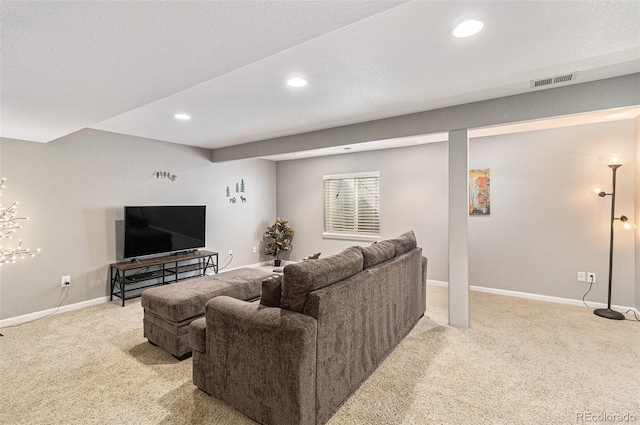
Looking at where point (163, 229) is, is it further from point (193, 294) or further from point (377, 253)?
point (377, 253)

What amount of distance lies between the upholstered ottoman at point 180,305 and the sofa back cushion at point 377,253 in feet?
4.48

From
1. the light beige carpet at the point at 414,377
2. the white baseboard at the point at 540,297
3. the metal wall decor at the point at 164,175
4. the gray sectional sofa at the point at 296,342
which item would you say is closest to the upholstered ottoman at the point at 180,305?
the light beige carpet at the point at 414,377

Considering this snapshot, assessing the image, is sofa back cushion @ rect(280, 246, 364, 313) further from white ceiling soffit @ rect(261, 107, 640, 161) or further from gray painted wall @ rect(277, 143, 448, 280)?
gray painted wall @ rect(277, 143, 448, 280)

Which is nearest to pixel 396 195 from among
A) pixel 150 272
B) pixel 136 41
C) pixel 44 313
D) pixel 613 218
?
pixel 613 218

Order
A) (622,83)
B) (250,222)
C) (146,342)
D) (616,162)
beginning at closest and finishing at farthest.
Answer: (622,83) → (146,342) → (616,162) → (250,222)

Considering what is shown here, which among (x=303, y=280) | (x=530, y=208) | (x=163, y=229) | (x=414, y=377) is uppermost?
(x=530, y=208)

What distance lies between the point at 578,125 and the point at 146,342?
585 centimetres

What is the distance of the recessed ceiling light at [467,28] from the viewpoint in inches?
69.3

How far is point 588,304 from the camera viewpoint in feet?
13.0

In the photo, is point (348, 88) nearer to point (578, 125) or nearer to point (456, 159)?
point (456, 159)

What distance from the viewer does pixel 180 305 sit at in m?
2.64

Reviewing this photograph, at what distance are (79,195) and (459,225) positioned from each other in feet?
16.1

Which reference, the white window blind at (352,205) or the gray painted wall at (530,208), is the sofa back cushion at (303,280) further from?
the white window blind at (352,205)

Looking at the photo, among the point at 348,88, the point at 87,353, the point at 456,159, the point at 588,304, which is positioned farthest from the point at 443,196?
the point at 87,353
